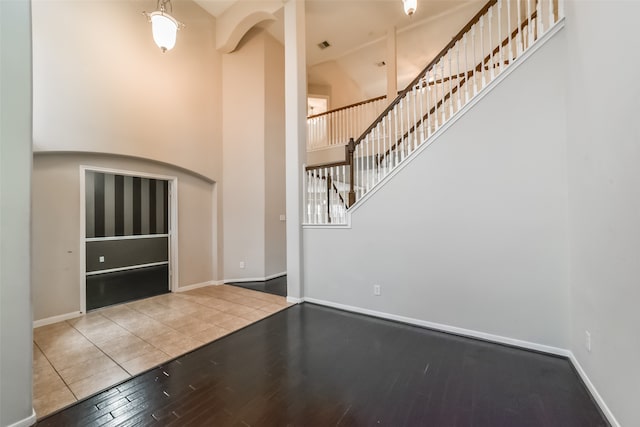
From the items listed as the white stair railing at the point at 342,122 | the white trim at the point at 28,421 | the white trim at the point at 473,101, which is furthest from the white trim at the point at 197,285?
the white stair railing at the point at 342,122

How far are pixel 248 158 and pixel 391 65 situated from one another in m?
3.66

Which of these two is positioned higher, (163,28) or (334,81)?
(334,81)

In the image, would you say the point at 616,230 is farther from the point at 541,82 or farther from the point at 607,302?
the point at 541,82

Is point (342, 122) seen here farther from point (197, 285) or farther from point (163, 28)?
point (197, 285)

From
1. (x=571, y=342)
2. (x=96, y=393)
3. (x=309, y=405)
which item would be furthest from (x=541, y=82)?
(x=96, y=393)

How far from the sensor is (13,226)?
1629 mm

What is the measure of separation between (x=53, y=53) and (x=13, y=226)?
9.86 feet

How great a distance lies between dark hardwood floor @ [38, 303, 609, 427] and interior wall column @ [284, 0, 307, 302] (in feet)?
4.31

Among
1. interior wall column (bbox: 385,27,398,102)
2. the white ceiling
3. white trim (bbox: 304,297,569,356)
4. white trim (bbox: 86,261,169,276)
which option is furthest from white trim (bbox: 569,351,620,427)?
white trim (bbox: 86,261,169,276)

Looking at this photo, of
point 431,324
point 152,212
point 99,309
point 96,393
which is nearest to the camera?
point 96,393

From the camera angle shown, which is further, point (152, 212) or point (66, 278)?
point (152, 212)

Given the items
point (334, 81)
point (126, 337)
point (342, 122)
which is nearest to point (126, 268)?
point (126, 337)

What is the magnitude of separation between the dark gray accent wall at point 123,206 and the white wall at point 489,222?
5007mm

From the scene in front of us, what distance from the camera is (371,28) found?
18.8 feet
